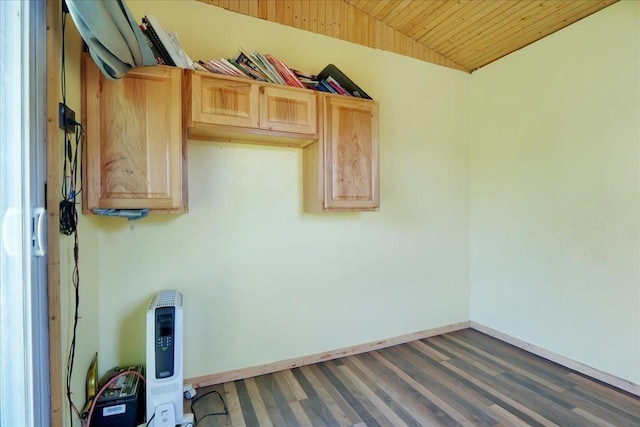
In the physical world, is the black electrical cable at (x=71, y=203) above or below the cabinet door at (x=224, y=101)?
below

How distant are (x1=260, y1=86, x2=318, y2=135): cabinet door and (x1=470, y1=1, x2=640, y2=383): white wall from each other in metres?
2.07

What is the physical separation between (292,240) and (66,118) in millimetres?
1608

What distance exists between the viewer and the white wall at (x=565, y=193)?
2225mm

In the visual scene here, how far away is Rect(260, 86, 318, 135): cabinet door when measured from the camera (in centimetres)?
204

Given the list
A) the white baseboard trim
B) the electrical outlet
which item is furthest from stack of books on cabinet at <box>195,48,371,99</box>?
the white baseboard trim

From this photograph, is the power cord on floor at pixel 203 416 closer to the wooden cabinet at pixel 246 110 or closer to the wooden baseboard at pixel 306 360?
the wooden baseboard at pixel 306 360

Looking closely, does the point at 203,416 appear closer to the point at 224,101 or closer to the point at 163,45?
the point at 224,101

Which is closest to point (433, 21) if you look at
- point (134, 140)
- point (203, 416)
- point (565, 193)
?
point (565, 193)

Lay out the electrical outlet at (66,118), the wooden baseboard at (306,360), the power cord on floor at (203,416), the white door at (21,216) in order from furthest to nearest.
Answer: the wooden baseboard at (306,360), the power cord on floor at (203,416), the electrical outlet at (66,118), the white door at (21,216)

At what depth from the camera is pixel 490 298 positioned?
3.17 meters

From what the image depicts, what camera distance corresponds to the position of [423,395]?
2.16 metres

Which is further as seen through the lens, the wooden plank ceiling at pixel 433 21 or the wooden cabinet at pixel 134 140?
the wooden plank ceiling at pixel 433 21

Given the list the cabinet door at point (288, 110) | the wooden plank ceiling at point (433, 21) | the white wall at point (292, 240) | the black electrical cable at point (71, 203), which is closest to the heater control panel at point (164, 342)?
the black electrical cable at point (71, 203)

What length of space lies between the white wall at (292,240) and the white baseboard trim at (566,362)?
365 mm
